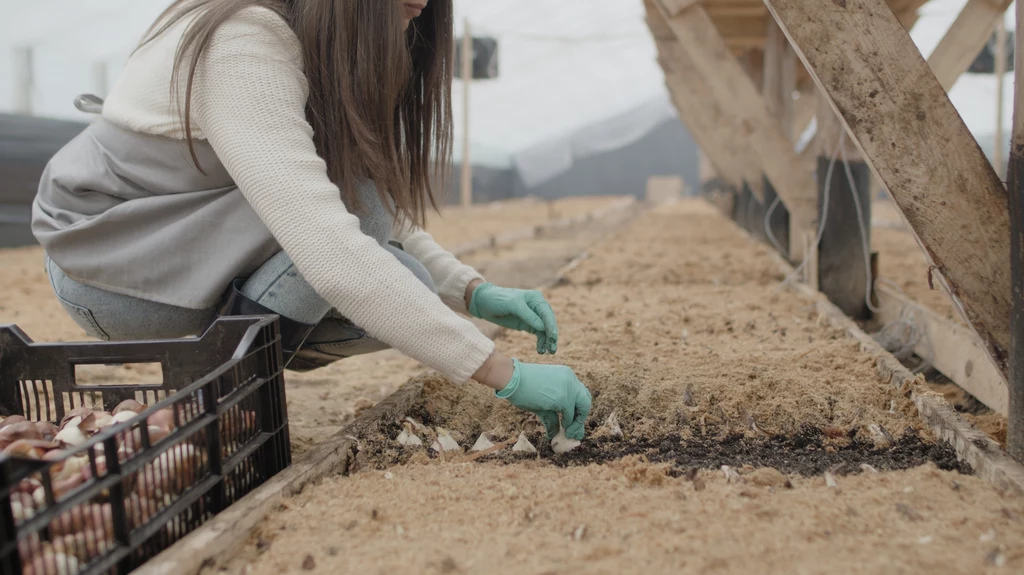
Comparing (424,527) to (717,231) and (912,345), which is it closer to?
(912,345)

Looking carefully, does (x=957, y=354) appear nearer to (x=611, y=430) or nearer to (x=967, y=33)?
(x=967, y=33)

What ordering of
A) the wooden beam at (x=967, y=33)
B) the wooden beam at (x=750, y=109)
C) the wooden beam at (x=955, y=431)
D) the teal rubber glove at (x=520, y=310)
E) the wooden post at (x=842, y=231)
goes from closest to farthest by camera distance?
the wooden beam at (x=955, y=431), the teal rubber glove at (x=520, y=310), the wooden beam at (x=967, y=33), the wooden post at (x=842, y=231), the wooden beam at (x=750, y=109)

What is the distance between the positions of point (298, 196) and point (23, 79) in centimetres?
977

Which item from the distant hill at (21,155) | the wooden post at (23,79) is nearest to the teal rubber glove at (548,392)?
the distant hill at (21,155)

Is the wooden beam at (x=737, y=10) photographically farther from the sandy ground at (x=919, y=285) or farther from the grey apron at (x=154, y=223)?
the grey apron at (x=154, y=223)

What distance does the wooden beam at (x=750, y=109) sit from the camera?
3777 millimetres

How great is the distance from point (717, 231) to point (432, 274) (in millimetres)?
6502

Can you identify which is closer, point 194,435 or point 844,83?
point 194,435

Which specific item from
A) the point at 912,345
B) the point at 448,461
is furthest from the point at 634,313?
the point at 448,461

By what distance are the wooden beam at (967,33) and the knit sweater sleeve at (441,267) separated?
1528 mm

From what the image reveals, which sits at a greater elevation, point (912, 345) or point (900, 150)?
point (900, 150)

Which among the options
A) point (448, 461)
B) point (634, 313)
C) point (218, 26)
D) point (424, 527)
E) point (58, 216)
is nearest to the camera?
point (424, 527)

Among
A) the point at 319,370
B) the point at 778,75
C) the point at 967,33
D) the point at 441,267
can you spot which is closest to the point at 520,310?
the point at 441,267

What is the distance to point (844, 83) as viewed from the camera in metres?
1.50
